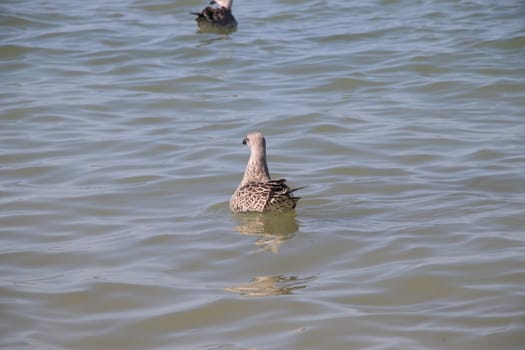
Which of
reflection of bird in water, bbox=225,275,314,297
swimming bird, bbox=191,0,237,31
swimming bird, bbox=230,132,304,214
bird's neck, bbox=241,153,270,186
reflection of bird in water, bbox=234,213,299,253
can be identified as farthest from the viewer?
swimming bird, bbox=191,0,237,31

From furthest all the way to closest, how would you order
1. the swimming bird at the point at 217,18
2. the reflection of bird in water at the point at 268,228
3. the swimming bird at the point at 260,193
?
the swimming bird at the point at 217,18 < the swimming bird at the point at 260,193 < the reflection of bird in water at the point at 268,228

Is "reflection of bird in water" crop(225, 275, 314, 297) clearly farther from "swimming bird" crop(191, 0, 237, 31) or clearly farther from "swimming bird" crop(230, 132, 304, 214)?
"swimming bird" crop(191, 0, 237, 31)

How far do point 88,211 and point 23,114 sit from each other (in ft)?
13.7

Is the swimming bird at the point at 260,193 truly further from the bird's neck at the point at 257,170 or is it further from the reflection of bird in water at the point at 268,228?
the reflection of bird in water at the point at 268,228

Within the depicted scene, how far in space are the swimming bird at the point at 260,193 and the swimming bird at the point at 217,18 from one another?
948 centimetres

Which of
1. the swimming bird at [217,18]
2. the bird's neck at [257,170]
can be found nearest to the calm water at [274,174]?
the swimming bird at [217,18]

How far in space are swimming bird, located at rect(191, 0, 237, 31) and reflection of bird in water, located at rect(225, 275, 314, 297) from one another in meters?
11.8

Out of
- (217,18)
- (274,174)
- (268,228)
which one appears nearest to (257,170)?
(268,228)

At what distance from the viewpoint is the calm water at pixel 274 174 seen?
22.8ft

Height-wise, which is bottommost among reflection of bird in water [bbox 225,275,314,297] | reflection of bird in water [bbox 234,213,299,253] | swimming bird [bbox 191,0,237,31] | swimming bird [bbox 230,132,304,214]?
reflection of bird in water [bbox 225,275,314,297]

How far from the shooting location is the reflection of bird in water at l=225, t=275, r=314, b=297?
291 inches

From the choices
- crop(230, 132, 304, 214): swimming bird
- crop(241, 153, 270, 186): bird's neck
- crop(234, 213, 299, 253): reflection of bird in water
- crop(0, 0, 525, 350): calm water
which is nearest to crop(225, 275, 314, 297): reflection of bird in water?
crop(0, 0, 525, 350): calm water

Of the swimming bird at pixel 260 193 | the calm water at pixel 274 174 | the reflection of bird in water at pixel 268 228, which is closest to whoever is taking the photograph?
the calm water at pixel 274 174

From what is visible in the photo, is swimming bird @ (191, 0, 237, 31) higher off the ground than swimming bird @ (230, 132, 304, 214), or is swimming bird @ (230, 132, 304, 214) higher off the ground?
swimming bird @ (191, 0, 237, 31)
